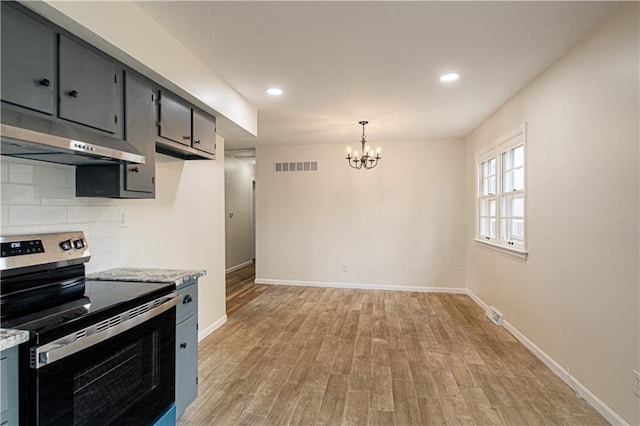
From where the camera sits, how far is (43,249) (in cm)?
175

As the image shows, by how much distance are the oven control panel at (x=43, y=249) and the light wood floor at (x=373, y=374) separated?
127 cm

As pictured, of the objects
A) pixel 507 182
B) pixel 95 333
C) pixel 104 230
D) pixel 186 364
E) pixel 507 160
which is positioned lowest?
pixel 186 364

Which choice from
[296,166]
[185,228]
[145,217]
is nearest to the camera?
[145,217]

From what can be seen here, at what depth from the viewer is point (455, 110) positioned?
4039 millimetres

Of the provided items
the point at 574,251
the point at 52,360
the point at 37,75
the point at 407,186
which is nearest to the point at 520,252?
the point at 574,251

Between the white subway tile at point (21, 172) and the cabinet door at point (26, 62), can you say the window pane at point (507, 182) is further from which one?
the white subway tile at point (21, 172)

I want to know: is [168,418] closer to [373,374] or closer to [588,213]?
[373,374]

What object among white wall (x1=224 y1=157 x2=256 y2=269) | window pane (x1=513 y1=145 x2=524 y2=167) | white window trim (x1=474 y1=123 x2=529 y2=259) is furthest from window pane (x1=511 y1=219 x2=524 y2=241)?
white wall (x1=224 y1=157 x2=256 y2=269)

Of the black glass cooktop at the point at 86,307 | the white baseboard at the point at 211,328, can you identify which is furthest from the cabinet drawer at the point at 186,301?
the white baseboard at the point at 211,328

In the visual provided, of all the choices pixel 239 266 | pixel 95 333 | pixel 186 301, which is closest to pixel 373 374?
pixel 186 301

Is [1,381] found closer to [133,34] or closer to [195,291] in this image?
[195,291]

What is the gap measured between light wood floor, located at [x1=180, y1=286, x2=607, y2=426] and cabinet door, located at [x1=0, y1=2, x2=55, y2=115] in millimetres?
2013

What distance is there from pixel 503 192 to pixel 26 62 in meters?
4.34

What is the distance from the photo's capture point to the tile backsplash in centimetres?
171
